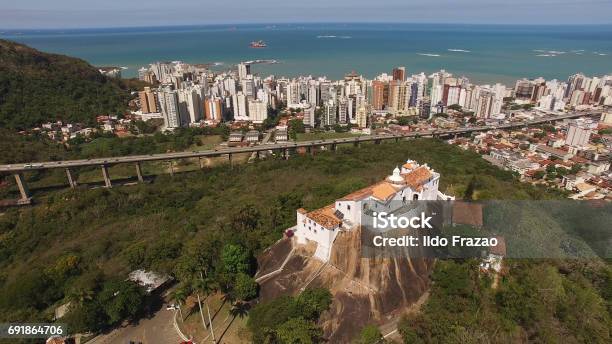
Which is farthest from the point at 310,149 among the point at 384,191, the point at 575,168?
the point at 575,168

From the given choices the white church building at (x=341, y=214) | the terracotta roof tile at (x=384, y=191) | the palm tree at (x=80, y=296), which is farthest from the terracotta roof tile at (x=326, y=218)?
the palm tree at (x=80, y=296)

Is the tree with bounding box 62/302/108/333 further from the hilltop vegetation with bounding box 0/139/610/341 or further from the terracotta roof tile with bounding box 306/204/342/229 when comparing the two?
the terracotta roof tile with bounding box 306/204/342/229

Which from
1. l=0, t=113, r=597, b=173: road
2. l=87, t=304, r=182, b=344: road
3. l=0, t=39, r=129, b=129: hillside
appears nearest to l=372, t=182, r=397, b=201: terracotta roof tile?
l=87, t=304, r=182, b=344: road

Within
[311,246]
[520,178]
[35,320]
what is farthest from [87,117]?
[520,178]

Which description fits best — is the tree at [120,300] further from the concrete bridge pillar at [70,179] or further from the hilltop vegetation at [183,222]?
the concrete bridge pillar at [70,179]

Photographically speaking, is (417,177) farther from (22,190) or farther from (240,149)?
(22,190)

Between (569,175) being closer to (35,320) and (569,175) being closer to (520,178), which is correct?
(520,178)
